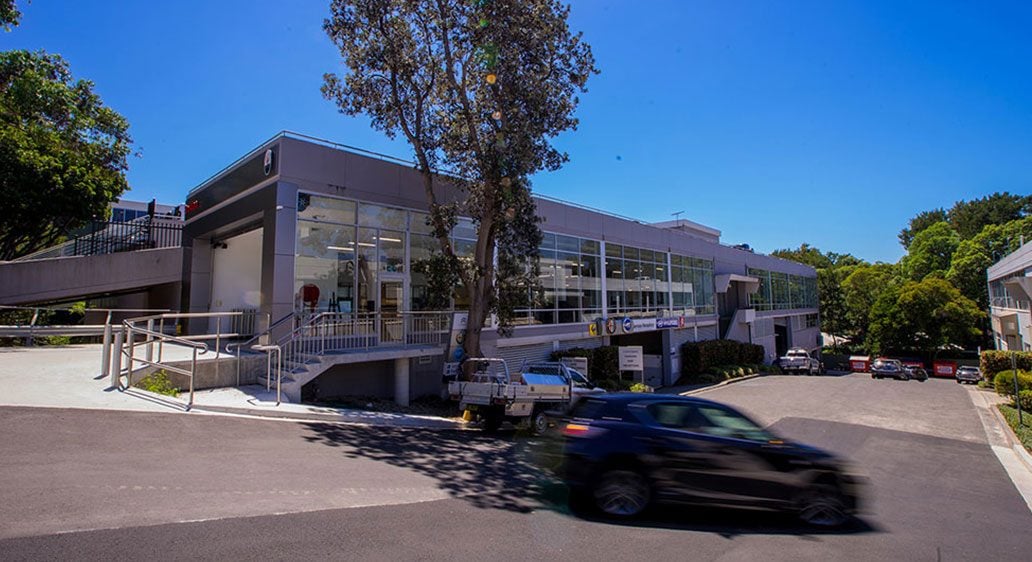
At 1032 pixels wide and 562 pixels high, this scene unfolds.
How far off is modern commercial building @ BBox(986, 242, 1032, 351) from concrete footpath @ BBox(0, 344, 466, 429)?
28785 millimetres

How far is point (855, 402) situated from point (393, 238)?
20.7 meters

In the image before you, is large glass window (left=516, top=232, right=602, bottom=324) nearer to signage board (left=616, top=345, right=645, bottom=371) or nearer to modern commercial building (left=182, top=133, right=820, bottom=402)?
modern commercial building (left=182, top=133, right=820, bottom=402)

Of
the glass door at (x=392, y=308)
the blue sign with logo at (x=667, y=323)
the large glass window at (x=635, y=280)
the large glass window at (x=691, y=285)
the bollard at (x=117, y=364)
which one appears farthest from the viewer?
the large glass window at (x=691, y=285)

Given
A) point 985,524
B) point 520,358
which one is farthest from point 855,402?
point 985,524

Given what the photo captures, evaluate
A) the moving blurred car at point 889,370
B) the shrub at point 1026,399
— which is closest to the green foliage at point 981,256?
the moving blurred car at point 889,370

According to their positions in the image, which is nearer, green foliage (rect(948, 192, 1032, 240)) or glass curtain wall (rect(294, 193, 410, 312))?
glass curtain wall (rect(294, 193, 410, 312))

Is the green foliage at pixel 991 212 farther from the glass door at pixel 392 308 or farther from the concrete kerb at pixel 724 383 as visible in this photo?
the glass door at pixel 392 308

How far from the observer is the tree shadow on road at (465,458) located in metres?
6.81

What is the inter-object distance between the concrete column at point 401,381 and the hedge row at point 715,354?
68.9 feet

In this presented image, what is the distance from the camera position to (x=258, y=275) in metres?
18.4

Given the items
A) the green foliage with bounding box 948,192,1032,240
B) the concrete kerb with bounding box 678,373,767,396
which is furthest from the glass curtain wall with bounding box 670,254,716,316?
the green foliage with bounding box 948,192,1032,240

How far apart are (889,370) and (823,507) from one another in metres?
41.4

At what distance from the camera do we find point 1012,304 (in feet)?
124

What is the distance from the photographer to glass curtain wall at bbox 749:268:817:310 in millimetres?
45031
